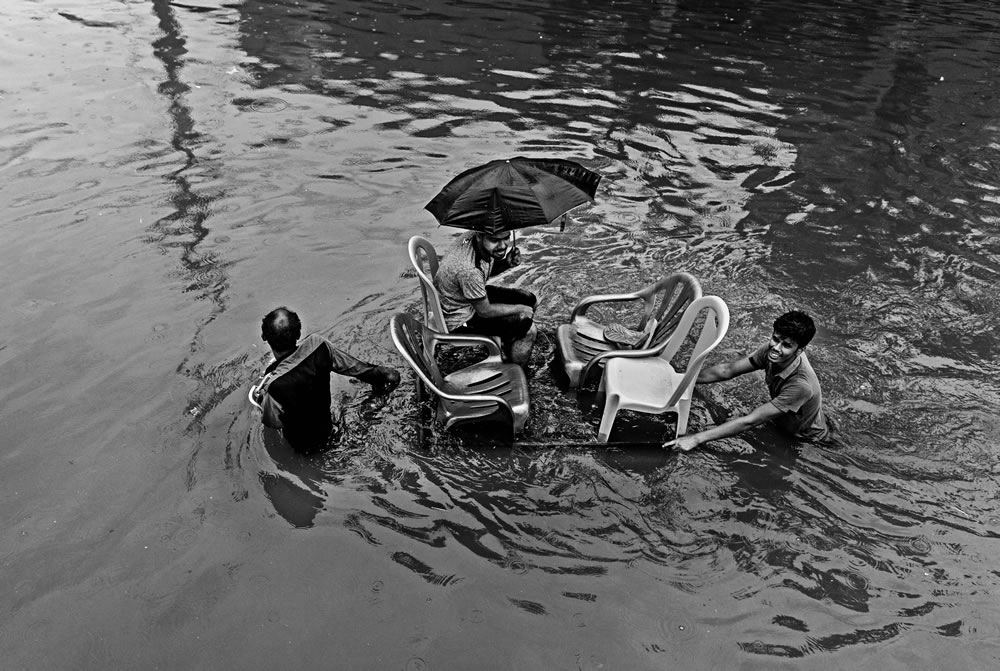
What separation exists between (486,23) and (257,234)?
33.4ft

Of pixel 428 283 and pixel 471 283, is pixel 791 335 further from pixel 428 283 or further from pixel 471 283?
pixel 428 283

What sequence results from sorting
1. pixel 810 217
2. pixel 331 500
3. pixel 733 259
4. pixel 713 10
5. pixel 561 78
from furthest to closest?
pixel 713 10 → pixel 561 78 → pixel 810 217 → pixel 733 259 → pixel 331 500

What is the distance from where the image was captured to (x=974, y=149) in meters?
11.7

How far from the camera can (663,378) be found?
20.2 ft

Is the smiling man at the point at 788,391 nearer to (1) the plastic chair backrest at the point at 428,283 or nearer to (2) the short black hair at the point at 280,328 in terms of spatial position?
(1) the plastic chair backrest at the point at 428,283

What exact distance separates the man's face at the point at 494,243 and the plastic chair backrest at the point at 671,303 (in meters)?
1.43

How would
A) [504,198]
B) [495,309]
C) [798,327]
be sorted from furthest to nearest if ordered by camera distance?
[495,309]
[504,198]
[798,327]

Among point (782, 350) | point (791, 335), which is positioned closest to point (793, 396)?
point (782, 350)

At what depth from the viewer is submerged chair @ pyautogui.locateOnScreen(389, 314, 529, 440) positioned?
219 inches

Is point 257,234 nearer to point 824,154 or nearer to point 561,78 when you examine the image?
point 561,78

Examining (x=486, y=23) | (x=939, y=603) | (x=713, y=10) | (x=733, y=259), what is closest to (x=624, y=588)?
(x=939, y=603)

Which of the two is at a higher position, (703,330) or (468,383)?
(703,330)

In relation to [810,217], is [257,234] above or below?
below

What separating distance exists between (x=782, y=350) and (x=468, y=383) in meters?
2.49
